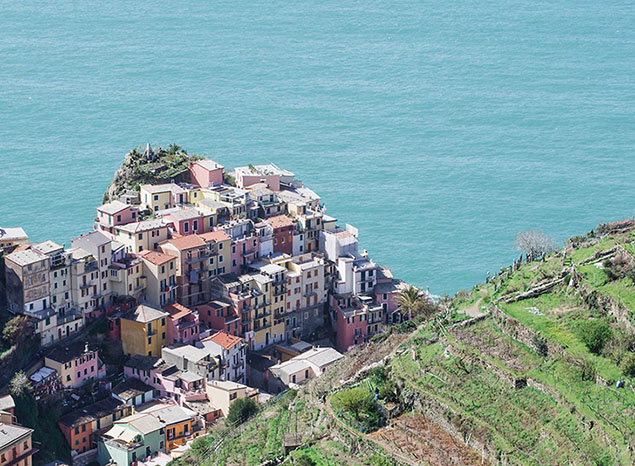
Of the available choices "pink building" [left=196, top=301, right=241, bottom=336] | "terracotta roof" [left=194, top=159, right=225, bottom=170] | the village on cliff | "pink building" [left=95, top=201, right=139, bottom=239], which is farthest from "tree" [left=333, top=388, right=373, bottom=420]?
"terracotta roof" [left=194, top=159, right=225, bottom=170]

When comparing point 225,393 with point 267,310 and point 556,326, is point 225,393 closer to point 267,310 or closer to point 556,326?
point 267,310

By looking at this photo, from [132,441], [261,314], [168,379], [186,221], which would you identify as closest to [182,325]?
[168,379]

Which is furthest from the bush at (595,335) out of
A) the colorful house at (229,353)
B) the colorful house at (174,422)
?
the colorful house at (229,353)

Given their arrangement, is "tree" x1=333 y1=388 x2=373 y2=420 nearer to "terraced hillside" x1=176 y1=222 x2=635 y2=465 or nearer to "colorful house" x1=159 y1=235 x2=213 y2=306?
"terraced hillside" x1=176 y1=222 x2=635 y2=465

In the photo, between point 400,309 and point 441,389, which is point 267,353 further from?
point 441,389

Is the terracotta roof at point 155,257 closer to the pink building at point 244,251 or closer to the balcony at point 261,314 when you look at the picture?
the pink building at point 244,251

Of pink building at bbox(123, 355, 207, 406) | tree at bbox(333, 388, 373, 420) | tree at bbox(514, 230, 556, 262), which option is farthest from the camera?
tree at bbox(514, 230, 556, 262)
